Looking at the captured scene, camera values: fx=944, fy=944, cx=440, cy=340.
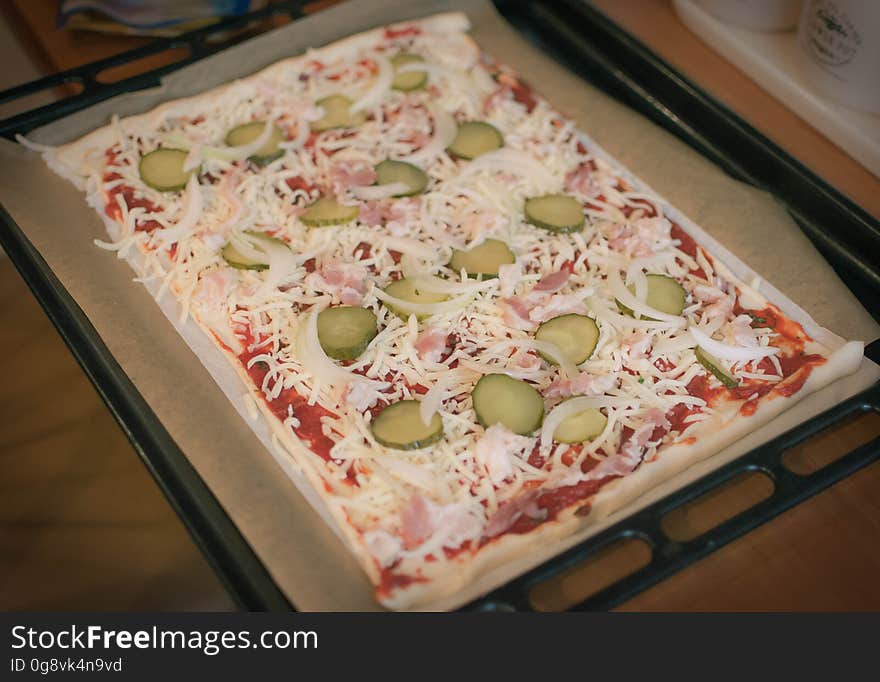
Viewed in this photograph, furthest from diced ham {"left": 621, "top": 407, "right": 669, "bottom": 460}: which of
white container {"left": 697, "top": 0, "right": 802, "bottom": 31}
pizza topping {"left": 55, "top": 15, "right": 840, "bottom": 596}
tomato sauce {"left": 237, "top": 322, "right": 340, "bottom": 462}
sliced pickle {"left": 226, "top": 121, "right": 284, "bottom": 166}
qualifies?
white container {"left": 697, "top": 0, "right": 802, "bottom": 31}

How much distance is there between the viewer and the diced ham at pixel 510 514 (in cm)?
182

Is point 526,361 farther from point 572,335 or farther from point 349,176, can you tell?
point 349,176

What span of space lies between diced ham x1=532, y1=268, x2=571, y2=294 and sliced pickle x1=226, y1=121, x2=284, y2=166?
2.82ft

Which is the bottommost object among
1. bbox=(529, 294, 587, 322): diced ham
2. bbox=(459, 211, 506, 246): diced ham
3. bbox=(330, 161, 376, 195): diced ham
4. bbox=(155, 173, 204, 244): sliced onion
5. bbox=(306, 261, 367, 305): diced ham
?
bbox=(529, 294, 587, 322): diced ham

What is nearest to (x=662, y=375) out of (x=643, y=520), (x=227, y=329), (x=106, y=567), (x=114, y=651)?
(x=643, y=520)

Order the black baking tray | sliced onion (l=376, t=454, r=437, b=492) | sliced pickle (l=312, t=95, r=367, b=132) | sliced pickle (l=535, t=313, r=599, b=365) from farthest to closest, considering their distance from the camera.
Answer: sliced pickle (l=312, t=95, r=367, b=132) < sliced pickle (l=535, t=313, r=599, b=365) < sliced onion (l=376, t=454, r=437, b=492) < the black baking tray

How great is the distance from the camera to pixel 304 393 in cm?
207

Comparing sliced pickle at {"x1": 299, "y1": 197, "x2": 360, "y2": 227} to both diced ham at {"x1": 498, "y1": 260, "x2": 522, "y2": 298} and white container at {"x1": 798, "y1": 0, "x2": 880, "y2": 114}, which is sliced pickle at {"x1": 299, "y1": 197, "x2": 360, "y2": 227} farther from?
white container at {"x1": 798, "y1": 0, "x2": 880, "y2": 114}

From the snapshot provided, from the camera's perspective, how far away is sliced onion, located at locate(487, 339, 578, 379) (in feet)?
6.76

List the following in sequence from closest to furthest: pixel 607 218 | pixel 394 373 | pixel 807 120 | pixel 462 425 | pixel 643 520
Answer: pixel 643 520 < pixel 462 425 < pixel 394 373 < pixel 607 218 < pixel 807 120

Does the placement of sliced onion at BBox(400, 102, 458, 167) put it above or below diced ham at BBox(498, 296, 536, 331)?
above

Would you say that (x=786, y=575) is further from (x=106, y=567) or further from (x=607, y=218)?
(x=106, y=567)

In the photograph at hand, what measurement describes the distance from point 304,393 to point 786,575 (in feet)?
3.44

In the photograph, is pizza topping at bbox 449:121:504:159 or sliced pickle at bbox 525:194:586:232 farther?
pizza topping at bbox 449:121:504:159
